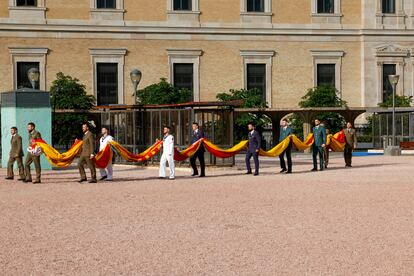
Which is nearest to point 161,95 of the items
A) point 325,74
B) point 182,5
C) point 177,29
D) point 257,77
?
point 177,29

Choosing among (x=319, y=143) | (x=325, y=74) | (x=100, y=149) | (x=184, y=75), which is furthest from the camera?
(x=325, y=74)

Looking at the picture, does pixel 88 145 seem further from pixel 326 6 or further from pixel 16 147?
pixel 326 6

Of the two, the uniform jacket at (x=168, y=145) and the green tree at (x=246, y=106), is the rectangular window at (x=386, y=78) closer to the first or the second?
the green tree at (x=246, y=106)

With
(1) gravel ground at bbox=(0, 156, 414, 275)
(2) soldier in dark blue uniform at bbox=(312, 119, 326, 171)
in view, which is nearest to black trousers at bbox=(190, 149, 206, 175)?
(1) gravel ground at bbox=(0, 156, 414, 275)

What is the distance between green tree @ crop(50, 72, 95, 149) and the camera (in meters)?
40.8

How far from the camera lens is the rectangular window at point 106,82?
167 ft

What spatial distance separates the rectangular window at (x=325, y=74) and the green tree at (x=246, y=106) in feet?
18.1

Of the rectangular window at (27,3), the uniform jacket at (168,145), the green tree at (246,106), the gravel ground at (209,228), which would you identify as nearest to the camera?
the gravel ground at (209,228)

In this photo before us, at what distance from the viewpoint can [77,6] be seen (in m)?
50.2

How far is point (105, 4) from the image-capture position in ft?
166

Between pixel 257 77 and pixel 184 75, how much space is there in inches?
179

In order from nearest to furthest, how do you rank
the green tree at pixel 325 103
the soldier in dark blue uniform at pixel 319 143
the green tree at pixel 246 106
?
1. the soldier in dark blue uniform at pixel 319 143
2. the green tree at pixel 246 106
3. the green tree at pixel 325 103

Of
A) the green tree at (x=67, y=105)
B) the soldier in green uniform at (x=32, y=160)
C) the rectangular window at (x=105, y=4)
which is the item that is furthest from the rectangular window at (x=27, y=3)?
the soldier in green uniform at (x=32, y=160)

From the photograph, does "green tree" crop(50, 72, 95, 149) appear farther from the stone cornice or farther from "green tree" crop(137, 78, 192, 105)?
the stone cornice
